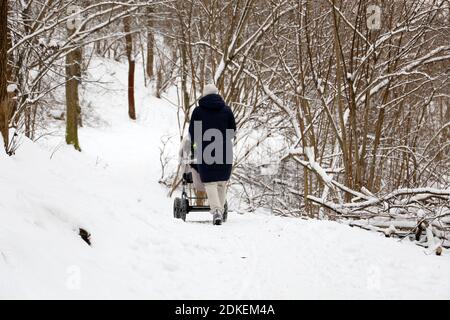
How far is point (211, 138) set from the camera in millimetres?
6762

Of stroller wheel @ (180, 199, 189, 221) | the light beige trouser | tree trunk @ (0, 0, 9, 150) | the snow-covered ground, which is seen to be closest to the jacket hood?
the light beige trouser

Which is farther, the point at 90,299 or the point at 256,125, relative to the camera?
the point at 256,125

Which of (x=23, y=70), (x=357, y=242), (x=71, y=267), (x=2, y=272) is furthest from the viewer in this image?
(x=23, y=70)

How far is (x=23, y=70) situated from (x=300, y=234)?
5671 mm

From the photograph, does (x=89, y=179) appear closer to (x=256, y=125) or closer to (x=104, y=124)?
(x=256, y=125)

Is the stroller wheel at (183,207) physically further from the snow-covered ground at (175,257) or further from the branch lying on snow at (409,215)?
the branch lying on snow at (409,215)

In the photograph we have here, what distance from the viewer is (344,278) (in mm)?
3881

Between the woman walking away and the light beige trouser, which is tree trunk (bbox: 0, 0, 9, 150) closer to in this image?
the woman walking away

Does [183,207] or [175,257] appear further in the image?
[183,207]

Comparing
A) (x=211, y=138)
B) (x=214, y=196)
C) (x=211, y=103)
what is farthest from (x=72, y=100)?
(x=214, y=196)

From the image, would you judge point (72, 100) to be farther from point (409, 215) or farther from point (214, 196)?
point (409, 215)

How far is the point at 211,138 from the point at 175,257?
8.81 ft

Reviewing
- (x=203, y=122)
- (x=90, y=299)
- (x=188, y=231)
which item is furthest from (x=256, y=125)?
(x=90, y=299)

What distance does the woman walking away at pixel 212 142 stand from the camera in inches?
267
